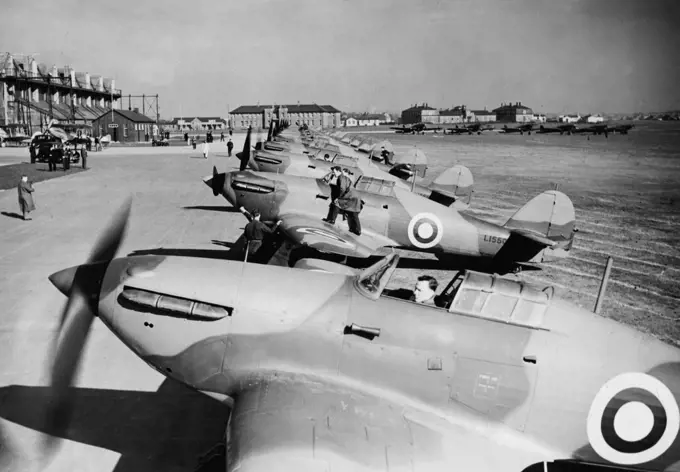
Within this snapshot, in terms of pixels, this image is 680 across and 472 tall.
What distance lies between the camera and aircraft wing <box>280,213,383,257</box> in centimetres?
1084

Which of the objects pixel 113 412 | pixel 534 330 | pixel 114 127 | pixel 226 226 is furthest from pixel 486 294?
pixel 114 127

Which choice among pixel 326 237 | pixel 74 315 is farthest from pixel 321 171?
pixel 74 315

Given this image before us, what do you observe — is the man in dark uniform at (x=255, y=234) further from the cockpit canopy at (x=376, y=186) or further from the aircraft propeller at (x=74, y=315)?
the aircraft propeller at (x=74, y=315)

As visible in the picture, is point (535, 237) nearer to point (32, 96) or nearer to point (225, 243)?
point (225, 243)

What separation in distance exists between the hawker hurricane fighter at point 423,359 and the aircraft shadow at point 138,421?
1061mm

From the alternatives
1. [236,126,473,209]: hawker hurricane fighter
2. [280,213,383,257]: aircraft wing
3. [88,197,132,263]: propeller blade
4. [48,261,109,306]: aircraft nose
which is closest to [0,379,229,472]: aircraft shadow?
[48,261,109,306]: aircraft nose

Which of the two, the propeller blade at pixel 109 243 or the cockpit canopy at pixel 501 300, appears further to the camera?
the propeller blade at pixel 109 243

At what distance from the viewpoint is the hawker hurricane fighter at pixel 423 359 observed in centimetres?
493

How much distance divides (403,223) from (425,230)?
A: 0.56m

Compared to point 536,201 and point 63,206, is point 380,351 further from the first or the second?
point 63,206

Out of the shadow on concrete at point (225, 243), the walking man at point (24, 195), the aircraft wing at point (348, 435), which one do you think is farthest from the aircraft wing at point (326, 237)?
the walking man at point (24, 195)

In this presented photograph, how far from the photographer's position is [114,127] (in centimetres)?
7688

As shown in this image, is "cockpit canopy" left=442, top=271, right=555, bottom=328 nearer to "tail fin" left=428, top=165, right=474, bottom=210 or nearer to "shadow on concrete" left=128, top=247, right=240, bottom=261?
"shadow on concrete" left=128, top=247, right=240, bottom=261

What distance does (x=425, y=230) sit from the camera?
12.7 metres
